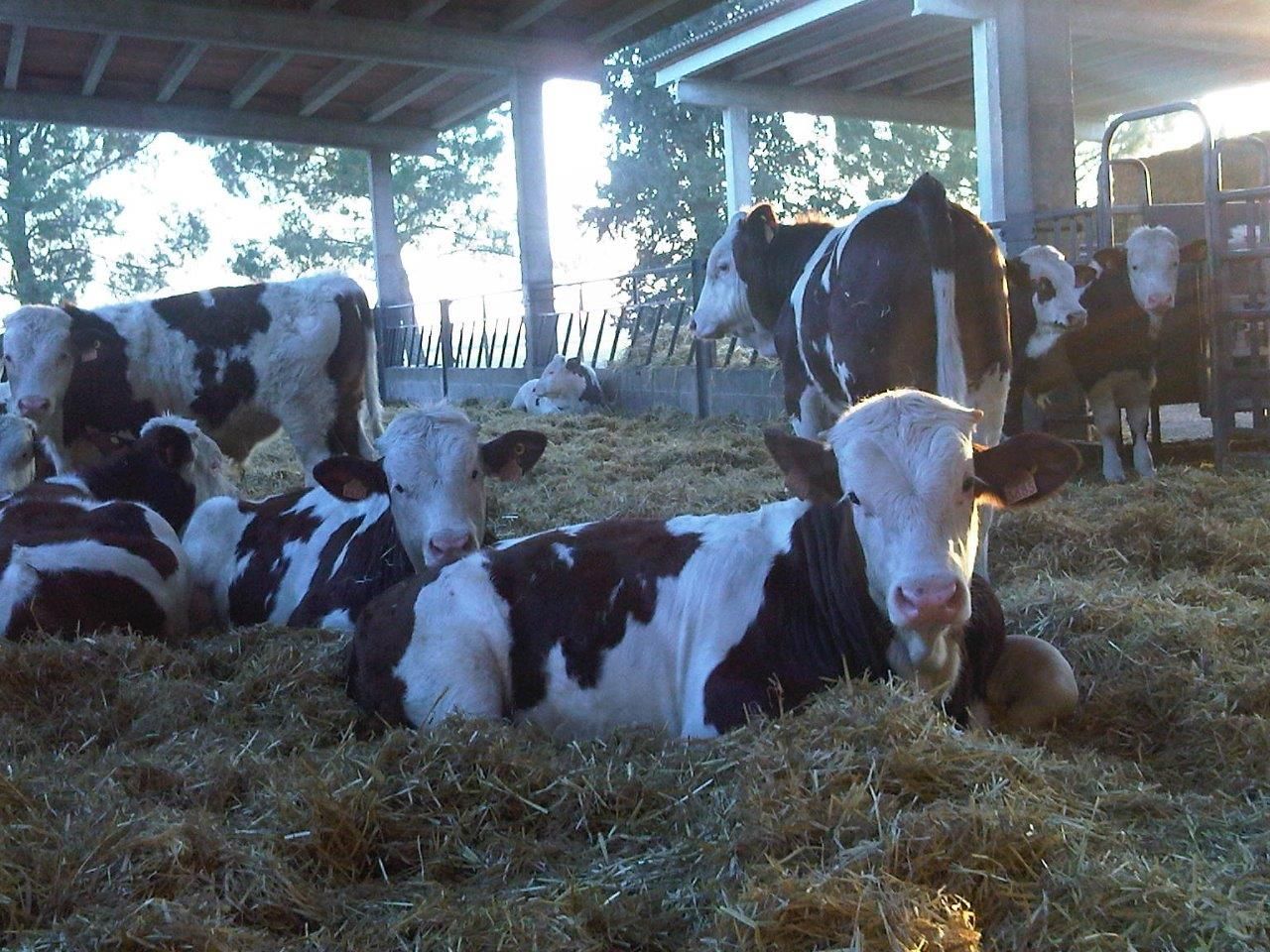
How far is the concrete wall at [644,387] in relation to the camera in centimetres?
1379

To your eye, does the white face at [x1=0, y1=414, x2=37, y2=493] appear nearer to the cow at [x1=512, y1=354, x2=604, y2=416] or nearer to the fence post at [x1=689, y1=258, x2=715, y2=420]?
the fence post at [x1=689, y1=258, x2=715, y2=420]

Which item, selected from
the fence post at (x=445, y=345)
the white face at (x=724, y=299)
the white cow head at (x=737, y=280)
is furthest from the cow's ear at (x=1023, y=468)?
the fence post at (x=445, y=345)

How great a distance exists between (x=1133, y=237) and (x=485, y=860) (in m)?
8.39

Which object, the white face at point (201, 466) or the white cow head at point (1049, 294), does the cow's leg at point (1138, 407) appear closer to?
the white cow head at point (1049, 294)

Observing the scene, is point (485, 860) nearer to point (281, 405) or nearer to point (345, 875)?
point (345, 875)

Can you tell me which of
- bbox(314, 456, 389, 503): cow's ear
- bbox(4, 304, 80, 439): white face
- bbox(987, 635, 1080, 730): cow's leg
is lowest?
bbox(987, 635, 1080, 730): cow's leg

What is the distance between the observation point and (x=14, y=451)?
8.52 metres

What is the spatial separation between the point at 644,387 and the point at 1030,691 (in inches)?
516

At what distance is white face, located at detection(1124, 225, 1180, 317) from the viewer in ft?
31.6

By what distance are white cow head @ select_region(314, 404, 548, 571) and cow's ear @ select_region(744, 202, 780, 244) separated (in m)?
3.55

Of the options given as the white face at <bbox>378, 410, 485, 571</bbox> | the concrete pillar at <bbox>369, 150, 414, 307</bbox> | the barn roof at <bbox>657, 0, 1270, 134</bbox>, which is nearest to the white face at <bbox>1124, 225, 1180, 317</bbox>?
the barn roof at <bbox>657, 0, 1270, 134</bbox>

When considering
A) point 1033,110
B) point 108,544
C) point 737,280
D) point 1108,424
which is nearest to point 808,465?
point 108,544

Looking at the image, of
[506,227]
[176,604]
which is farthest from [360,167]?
[176,604]

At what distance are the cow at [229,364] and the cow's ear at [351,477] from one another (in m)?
3.99
